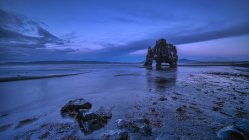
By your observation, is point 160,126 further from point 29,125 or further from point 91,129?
point 29,125

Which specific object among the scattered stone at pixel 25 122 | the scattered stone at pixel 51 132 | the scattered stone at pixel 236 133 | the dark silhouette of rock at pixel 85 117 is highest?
the scattered stone at pixel 236 133

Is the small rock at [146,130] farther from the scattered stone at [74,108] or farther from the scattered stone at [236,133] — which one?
the scattered stone at [74,108]

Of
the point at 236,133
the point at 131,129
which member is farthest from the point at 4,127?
the point at 236,133

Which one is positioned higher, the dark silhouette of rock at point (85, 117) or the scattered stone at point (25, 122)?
the dark silhouette of rock at point (85, 117)

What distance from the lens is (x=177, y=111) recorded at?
21.9ft

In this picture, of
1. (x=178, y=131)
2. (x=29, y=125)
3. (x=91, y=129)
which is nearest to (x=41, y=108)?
(x=29, y=125)

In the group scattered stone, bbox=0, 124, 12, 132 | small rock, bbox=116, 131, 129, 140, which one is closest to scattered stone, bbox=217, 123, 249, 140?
small rock, bbox=116, 131, 129, 140

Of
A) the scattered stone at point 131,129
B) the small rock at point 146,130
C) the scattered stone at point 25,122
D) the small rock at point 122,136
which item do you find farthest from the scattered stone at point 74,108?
the small rock at point 146,130

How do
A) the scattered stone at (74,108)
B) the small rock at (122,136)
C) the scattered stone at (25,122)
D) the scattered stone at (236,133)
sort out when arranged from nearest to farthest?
the scattered stone at (236,133) < the small rock at (122,136) < the scattered stone at (25,122) < the scattered stone at (74,108)

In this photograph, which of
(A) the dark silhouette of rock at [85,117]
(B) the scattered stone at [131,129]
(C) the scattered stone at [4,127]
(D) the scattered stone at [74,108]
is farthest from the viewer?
(D) the scattered stone at [74,108]

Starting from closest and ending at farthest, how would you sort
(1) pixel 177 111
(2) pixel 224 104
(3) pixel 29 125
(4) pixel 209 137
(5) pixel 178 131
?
(4) pixel 209 137 < (5) pixel 178 131 < (3) pixel 29 125 < (1) pixel 177 111 < (2) pixel 224 104

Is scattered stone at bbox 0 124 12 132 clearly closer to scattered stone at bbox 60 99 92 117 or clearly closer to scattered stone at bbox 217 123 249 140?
scattered stone at bbox 60 99 92 117

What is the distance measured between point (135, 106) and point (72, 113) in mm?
3853

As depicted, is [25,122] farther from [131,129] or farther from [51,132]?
[131,129]
